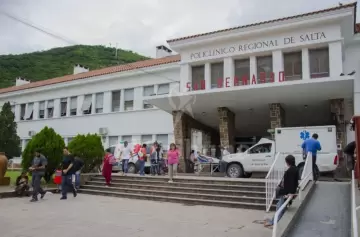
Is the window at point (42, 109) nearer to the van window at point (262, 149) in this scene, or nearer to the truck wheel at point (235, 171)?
the truck wheel at point (235, 171)

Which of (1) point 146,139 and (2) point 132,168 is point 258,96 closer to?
(2) point 132,168

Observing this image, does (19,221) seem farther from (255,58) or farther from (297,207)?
(255,58)

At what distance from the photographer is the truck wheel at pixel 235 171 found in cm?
1400

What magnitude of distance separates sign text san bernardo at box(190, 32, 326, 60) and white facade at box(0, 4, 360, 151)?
5 centimetres

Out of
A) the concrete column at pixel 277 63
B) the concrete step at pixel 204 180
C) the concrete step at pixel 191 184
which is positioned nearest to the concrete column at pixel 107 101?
the concrete step at pixel 191 184

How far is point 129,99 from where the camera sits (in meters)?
25.1

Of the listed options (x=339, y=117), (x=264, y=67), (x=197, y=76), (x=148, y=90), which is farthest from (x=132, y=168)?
(x=339, y=117)

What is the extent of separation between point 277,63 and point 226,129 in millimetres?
4251

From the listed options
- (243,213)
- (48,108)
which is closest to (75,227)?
(243,213)

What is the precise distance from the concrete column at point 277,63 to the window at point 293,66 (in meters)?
0.32

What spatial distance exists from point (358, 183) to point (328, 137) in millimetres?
4919

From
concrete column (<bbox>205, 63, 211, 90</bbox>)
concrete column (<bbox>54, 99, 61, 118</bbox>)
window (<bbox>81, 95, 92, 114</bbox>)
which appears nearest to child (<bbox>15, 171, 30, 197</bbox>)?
concrete column (<bbox>205, 63, 211, 90</bbox>)

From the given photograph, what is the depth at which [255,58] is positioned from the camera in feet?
59.8

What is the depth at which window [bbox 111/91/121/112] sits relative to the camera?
84.2ft
